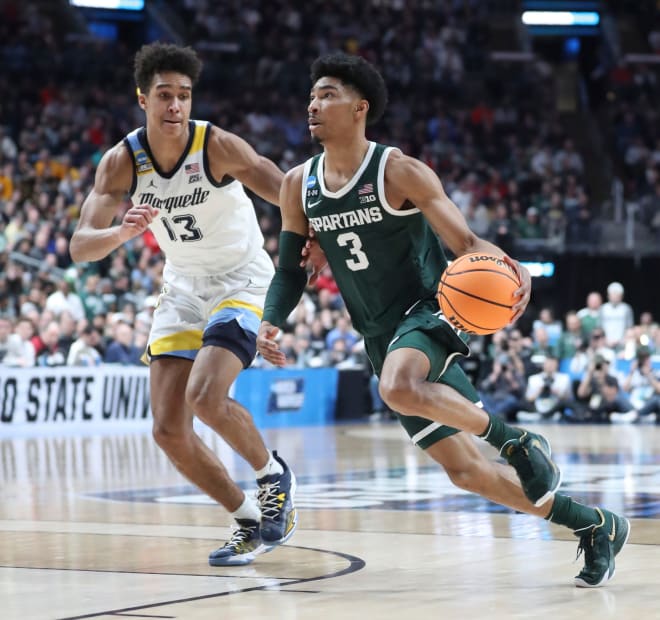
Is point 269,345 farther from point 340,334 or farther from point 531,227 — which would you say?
point 531,227

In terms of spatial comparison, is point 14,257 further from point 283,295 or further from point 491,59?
point 491,59

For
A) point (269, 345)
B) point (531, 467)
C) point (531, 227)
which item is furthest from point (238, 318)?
point (531, 227)

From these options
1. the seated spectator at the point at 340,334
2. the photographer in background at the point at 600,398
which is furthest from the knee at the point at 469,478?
the seated spectator at the point at 340,334

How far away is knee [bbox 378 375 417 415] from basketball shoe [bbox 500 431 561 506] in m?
0.45

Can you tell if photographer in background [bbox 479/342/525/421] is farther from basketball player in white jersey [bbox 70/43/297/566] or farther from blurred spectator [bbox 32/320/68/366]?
basketball player in white jersey [bbox 70/43/297/566]

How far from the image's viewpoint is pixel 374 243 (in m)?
6.23

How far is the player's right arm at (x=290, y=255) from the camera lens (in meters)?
6.42

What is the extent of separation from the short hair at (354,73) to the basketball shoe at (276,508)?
1935 mm

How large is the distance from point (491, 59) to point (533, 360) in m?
14.2

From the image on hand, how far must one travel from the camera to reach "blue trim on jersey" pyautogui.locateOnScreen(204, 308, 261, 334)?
274 inches

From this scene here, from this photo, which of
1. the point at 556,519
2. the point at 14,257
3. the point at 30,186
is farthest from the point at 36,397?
the point at 556,519

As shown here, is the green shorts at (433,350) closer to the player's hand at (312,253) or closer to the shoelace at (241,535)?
the player's hand at (312,253)

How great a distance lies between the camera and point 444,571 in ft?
20.5

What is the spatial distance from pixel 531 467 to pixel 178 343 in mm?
2227
